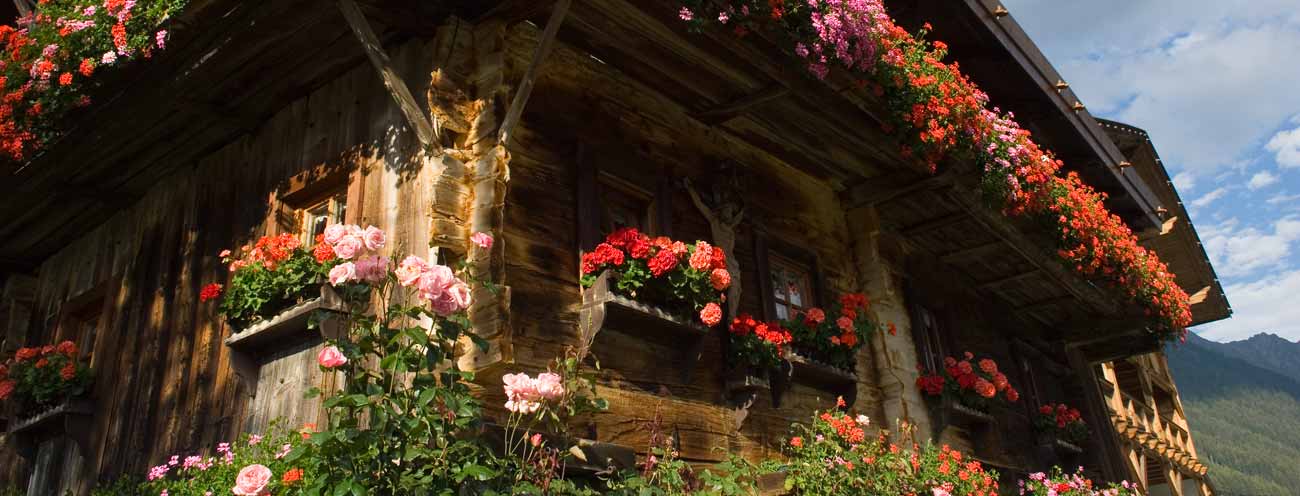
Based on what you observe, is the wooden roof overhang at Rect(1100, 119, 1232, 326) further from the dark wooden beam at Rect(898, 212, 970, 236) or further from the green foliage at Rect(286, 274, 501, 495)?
the green foliage at Rect(286, 274, 501, 495)

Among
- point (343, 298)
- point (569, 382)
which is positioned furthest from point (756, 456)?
point (343, 298)

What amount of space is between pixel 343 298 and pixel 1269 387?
155366 millimetres

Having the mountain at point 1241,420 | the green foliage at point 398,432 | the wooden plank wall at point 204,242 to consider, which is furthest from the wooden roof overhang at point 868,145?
the mountain at point 1241,420

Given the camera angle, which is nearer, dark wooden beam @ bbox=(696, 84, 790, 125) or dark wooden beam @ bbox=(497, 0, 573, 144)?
dark wooden beam @ bbox=(497, 0, 573, 144)

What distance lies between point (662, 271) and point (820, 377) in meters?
2.04

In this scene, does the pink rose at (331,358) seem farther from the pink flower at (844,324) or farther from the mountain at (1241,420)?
the mountain at (1241,420)

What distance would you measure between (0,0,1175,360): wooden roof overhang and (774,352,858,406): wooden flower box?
6.30 ft

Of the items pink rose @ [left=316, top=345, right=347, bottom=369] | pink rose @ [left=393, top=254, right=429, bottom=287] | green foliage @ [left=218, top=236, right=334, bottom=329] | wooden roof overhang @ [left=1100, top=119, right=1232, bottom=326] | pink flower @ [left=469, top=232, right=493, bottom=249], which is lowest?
pink rose @ [left=316, top=345, right=347, bottom=369]

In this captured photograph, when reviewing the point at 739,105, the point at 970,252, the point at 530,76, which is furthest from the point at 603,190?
the point at 970,252

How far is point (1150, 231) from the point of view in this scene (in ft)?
43.5

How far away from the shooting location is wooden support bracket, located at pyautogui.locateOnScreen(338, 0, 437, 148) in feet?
17.6

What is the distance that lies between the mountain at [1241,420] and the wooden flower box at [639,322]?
74978 mm

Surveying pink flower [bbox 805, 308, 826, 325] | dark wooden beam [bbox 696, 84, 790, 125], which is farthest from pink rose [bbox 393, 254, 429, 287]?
pink flower [bbox 805, 308, 826, 325]

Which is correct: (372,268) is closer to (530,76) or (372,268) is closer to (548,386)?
(548,386)
